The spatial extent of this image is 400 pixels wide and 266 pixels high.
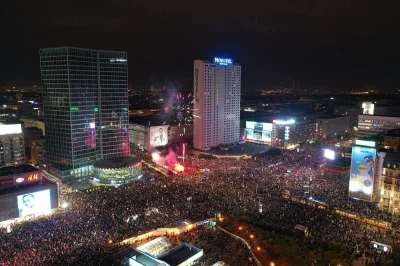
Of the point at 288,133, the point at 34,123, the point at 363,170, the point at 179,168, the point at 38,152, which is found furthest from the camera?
the point at 34,123

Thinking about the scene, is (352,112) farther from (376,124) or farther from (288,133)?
(288,133)

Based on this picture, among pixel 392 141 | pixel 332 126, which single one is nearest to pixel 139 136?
pixel 392 141

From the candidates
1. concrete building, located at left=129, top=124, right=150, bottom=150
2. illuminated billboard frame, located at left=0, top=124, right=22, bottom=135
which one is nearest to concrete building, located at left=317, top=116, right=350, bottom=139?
concrete building, located at left=129, top=124, right=150, bottom=150

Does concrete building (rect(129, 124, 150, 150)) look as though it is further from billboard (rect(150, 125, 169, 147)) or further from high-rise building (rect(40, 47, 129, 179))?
high-rise building (rect(40, 47, 129, 179))

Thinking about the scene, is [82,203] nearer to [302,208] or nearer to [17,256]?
[17,256]

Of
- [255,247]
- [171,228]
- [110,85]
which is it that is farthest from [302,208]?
[110,85]

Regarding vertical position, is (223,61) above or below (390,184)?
above
